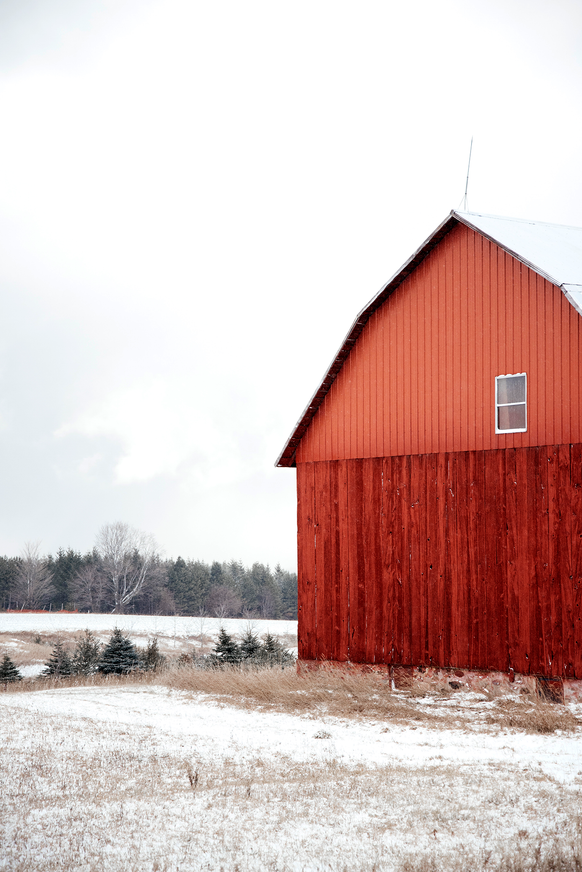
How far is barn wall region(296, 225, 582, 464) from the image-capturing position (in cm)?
1225

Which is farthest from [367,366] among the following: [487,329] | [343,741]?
[343,741]

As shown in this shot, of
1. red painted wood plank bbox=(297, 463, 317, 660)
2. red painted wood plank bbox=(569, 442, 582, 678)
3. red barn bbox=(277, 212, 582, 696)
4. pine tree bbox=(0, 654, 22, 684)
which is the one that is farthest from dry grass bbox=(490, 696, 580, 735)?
pine tree bbox=(0, 654, 22, 684)

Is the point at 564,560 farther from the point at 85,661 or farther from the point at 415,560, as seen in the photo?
the point at 85,661

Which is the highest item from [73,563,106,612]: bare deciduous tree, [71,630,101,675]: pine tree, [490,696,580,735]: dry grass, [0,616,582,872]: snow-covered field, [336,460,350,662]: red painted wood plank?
[336,460,350,662]: red painted wood plank

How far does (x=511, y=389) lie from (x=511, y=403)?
9.8 inches

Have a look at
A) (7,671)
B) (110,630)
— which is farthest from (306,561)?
(110,630)

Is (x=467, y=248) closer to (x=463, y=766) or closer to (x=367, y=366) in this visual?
(x=367, y=366)

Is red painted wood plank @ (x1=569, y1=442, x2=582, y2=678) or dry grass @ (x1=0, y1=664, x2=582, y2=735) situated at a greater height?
red painted wood plank @ (x1=569, y1=442, x2=582, y2=678)

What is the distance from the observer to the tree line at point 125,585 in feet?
239

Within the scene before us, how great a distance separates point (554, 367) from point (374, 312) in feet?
13.1

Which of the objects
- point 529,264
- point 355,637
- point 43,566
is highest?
point 529,264

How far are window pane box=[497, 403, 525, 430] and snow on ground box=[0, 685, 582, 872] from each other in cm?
503

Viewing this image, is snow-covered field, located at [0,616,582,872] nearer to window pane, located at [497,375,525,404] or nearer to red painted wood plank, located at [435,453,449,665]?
red painted wood plank, located at [435,453,449,665]

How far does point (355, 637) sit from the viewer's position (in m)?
14.0
